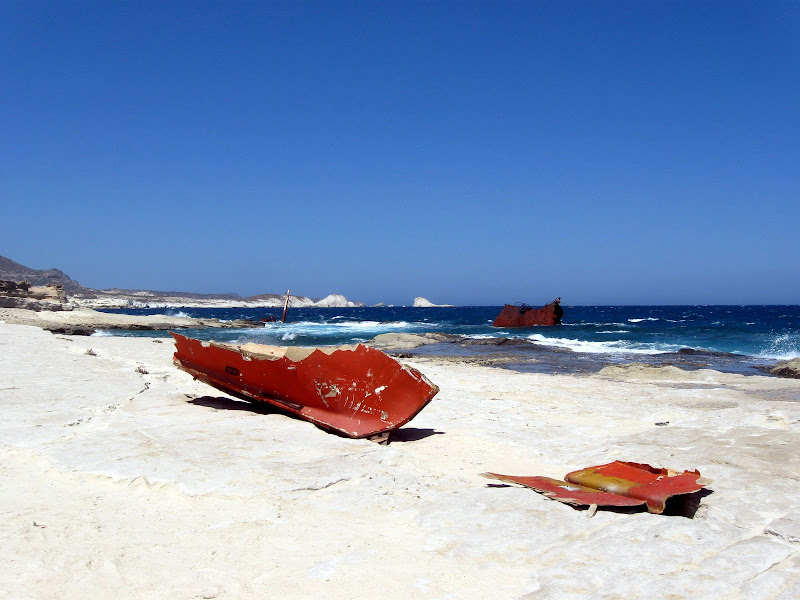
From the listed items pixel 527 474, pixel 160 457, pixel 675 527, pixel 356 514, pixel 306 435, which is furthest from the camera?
pixel 306 435

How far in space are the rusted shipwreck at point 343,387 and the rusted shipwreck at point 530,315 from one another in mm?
39485

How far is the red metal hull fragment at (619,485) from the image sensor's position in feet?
12.4

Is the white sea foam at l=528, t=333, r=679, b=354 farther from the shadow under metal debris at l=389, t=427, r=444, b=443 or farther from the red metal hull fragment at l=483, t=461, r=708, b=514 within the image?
the red metal hull fragment at l=483, t=461, r=708, b=514

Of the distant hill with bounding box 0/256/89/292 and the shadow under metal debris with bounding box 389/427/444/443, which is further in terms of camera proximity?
the distant hill with bounding box 0/256/89/292

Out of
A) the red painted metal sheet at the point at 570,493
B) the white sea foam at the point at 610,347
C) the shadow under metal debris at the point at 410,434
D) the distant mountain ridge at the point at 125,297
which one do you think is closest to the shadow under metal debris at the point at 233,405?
the shadow under metal debris at the point at 410,434

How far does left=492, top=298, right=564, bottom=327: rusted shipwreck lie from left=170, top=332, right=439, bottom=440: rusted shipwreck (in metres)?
39.5

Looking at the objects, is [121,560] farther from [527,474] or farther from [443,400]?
[443,400]

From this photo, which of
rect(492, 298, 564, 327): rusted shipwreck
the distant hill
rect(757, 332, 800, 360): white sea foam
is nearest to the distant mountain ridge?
the distant hill

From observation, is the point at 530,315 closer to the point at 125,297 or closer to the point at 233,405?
the point at 233,405

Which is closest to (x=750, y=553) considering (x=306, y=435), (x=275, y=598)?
(x=275, y=598)

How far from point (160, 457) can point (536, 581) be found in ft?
10.8

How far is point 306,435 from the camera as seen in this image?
5848 millimetres

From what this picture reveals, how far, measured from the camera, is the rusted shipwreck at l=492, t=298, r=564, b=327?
44.9 metres

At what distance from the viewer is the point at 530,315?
4678cm
